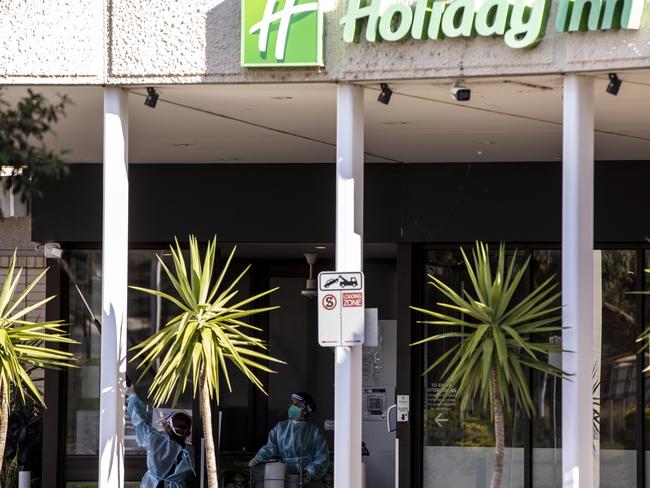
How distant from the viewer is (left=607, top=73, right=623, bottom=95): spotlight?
880cm

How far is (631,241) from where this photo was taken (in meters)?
12.3

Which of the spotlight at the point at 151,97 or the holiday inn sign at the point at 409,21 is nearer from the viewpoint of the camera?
the holiday inn sign at the point at 409,21

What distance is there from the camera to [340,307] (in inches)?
363

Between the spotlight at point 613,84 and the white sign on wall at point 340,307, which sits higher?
the spotlight at point 613,84

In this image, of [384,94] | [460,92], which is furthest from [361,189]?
[460,92]

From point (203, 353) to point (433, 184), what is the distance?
4.34 meters

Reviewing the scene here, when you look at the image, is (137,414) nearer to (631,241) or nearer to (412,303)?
(412,303)

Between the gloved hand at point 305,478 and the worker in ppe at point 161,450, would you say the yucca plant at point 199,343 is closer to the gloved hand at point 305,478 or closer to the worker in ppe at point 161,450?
the worker in ppe at point 161,450

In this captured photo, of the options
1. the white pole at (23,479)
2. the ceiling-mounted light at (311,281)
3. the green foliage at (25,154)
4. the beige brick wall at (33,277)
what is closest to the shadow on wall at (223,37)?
the green foliage at (25,154)

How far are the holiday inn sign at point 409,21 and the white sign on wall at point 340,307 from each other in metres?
1.62

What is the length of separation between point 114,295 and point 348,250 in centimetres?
186

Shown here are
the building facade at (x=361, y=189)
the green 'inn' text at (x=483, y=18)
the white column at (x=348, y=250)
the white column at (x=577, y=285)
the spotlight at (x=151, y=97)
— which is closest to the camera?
the green 'inn' text at (x=483, y=18)

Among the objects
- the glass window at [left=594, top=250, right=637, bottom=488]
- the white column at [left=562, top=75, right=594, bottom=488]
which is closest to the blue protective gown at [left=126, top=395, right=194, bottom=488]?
the white column at [left=562, top=75, right=594, bottom=488]

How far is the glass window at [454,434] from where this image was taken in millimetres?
12531
